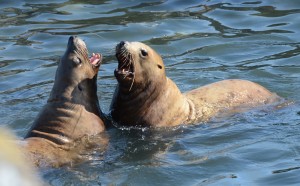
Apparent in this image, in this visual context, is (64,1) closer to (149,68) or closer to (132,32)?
(132,32)

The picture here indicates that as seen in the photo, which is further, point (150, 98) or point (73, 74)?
point (150, 98)

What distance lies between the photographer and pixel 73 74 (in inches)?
255

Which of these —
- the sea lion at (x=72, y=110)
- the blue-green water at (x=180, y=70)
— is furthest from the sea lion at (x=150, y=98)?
the sea lion at (x=72, y=110)

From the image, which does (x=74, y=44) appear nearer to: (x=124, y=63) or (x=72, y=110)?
(x=124, y=63)

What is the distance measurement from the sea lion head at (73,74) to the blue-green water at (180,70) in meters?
0.56

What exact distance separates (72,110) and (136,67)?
2.72ft

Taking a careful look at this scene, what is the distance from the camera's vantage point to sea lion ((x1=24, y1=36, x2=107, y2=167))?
6285mm

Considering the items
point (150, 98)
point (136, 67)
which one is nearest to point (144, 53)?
point (136, 67)

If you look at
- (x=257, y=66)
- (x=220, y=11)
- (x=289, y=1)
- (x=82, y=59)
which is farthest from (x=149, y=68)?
(x=289, y=1)

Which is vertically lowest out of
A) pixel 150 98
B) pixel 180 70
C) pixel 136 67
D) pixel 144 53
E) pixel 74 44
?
pixel 180 70

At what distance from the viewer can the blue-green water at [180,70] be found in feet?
18.9

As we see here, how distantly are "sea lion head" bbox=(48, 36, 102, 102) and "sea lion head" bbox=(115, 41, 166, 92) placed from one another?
0.33 meters

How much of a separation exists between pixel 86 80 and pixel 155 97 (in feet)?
2.86

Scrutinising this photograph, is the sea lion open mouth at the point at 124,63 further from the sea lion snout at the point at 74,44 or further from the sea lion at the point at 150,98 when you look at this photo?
the sea lion snout at the point at 74,44
